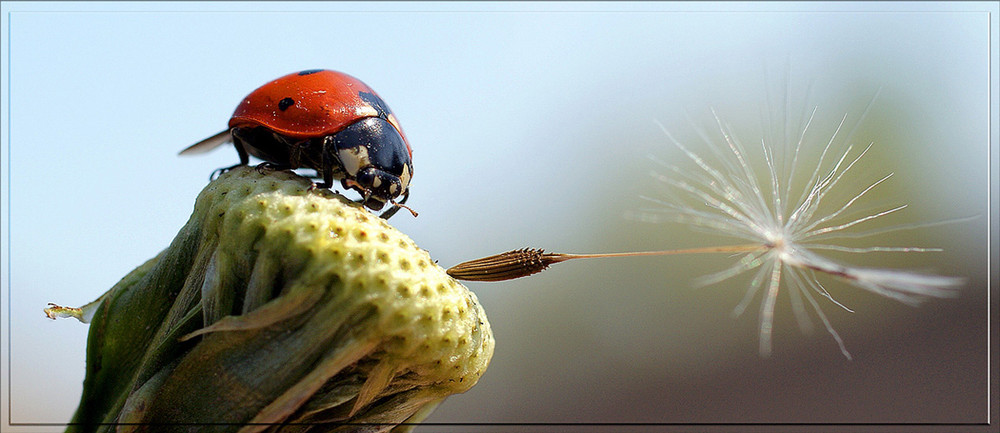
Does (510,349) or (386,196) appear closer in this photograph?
(386,196)

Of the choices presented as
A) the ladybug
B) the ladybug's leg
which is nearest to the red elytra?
the ladybug

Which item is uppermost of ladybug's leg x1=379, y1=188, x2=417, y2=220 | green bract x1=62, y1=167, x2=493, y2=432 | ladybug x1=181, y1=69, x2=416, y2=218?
ladybug x1=181, y1=69, x2=416, y2=218

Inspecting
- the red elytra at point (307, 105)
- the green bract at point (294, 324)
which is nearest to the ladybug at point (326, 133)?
the red elytra at point (307, 105)

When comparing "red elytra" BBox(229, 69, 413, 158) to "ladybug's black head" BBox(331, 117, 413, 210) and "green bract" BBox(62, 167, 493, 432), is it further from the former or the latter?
"green bract" BBox(62, 167, 493, 432)

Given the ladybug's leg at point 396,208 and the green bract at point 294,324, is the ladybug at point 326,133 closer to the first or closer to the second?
the ladybug's leg at point 396,208

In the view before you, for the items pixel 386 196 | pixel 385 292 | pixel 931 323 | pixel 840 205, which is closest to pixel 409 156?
pixel 386 196

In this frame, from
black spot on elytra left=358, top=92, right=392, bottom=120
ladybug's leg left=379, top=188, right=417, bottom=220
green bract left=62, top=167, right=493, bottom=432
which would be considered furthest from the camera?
black spot on elytra left=358, top=92, right=392, bottom=120

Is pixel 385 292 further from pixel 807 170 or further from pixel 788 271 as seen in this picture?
pixel 807 170
